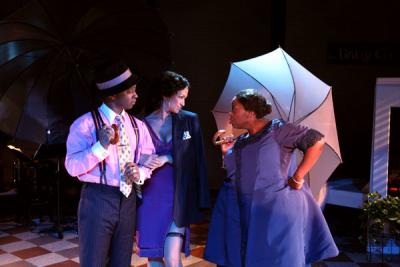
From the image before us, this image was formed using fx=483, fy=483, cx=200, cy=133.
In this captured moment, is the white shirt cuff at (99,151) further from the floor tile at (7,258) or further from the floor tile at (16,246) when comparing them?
the floor tile at (16,246)

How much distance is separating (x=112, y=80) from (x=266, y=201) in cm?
107

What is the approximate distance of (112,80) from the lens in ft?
7.88

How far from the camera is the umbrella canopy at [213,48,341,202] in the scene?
324 centimetres

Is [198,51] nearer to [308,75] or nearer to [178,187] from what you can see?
[308,75]

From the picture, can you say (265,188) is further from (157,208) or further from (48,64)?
(48,64)

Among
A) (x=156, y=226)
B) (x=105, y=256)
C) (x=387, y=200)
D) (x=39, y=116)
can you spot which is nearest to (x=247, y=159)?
(x=156, y=226)

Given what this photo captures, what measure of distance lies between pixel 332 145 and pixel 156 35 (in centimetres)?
138

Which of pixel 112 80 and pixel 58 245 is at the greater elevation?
pixel 112 80

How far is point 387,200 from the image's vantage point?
4500 mm

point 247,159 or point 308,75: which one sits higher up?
point 308,75

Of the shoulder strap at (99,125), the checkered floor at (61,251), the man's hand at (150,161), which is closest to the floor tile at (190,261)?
the checkered floor at (61,251)

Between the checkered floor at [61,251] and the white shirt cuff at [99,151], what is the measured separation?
2.35 meters

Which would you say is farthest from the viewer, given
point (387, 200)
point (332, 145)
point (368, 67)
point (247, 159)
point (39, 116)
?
point (368, 67)

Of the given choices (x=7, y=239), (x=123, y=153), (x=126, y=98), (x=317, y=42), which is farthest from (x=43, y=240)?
(x=317, y=42)
